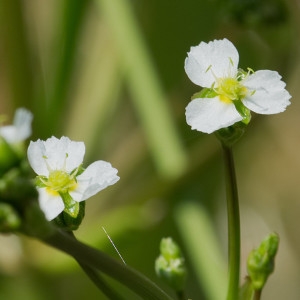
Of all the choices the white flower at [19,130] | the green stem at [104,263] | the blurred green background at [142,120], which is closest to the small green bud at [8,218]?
the green stem at [104,263]

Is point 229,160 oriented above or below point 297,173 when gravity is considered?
below

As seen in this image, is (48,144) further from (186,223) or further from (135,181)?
(135,181)

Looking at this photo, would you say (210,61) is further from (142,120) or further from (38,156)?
(142,120)

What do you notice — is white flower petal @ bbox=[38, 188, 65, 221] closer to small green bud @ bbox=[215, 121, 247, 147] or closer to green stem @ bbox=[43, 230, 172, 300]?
green stem @ bbox=[43, 230, 172, 300]

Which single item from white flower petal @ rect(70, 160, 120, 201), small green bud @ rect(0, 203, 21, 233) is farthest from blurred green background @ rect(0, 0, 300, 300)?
small green bud @ rect(0, 203, 21, 233)

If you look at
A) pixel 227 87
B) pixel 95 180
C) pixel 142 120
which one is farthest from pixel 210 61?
pixel 142 120

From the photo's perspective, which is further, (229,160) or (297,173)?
(297,173)

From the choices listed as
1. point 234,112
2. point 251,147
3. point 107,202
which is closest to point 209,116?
point 234,112
